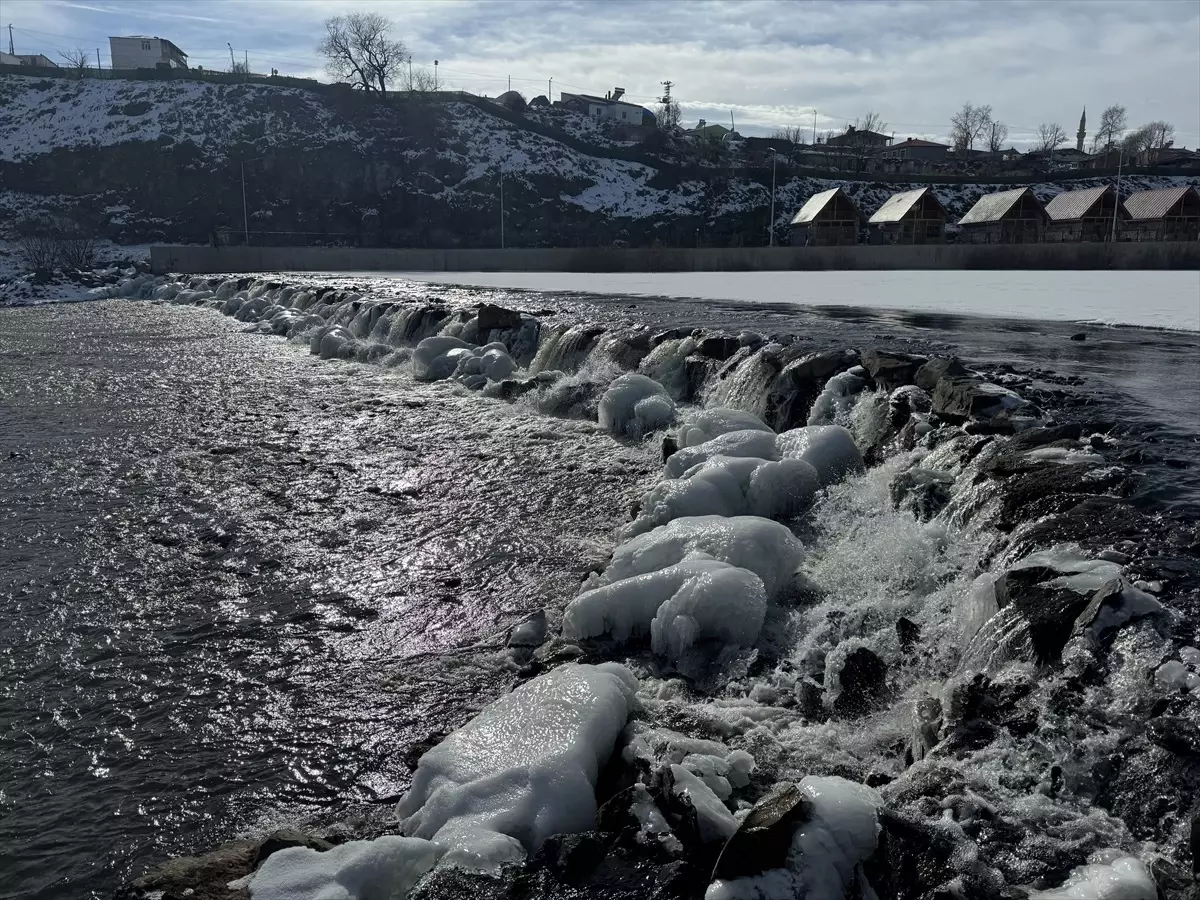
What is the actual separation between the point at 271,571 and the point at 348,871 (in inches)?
168

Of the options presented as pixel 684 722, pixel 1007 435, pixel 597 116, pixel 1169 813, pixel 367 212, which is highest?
pixel 597 116

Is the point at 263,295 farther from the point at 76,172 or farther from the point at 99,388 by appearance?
the point at 76,172

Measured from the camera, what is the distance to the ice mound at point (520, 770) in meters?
3.85

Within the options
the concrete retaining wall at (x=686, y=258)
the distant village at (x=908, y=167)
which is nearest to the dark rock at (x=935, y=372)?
the concrete retaining wall at (x=686, y=258)

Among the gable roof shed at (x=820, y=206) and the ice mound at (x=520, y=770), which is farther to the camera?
the gable roof shed at (x=820, y=206)

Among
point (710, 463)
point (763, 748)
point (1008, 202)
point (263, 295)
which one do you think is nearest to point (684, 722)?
point (763, 748)

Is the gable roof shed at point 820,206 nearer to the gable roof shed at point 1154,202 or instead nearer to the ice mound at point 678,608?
the gable roof shed at point 1154,202

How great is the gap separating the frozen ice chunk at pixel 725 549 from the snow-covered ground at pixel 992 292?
14547 mm

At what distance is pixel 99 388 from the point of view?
1570 cm

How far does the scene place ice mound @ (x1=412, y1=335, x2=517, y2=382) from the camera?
15.9m

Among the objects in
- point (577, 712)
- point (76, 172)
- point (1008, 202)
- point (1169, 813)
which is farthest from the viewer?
point (76, 172)

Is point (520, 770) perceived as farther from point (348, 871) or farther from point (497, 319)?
point (497, 319)

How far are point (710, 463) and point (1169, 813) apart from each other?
17.0 ft

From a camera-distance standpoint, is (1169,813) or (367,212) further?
(367,212)
